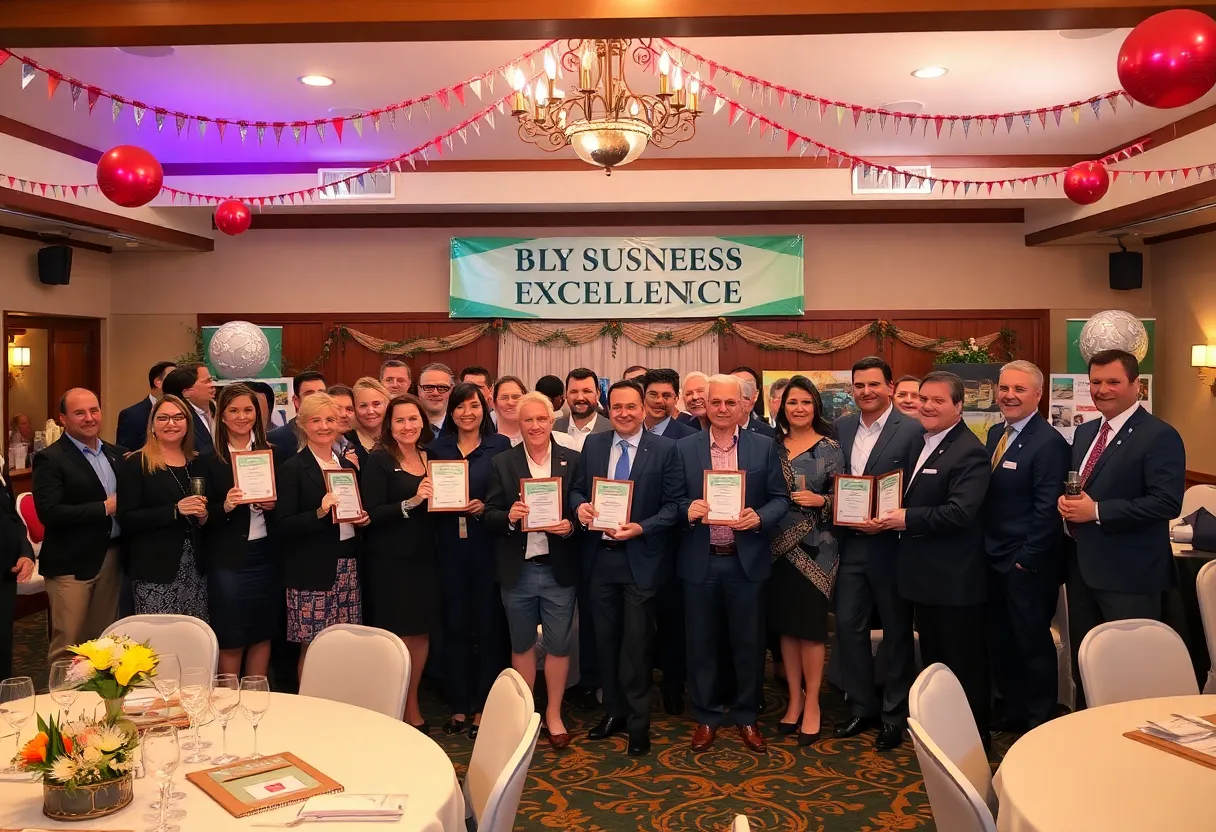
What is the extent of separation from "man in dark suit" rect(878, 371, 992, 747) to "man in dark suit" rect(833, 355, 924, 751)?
0.11 meters

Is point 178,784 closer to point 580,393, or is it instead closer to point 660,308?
point 580,393

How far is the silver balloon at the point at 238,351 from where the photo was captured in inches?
345

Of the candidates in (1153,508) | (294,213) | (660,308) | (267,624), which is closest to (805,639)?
(1153,508)

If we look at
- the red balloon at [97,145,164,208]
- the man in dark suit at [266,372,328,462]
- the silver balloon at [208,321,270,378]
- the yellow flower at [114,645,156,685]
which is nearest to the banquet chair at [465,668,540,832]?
the yellow flower at [114,645,156,685]

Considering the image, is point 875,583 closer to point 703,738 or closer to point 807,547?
point 807,547

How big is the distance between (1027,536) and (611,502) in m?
1.94


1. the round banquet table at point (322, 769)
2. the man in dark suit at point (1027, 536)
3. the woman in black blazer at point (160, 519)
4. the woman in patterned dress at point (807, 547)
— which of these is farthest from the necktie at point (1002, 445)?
the woman in black blazer at point (160, 519)

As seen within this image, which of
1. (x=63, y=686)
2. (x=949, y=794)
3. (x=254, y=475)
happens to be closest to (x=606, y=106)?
(x=254, y=475)

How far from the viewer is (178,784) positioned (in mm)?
2459

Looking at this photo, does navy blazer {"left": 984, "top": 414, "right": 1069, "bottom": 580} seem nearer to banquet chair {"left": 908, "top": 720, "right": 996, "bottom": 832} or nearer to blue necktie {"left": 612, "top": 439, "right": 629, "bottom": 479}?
blue necktie {"left": 612, "top": 439, "right": 629, "bottom": 479}

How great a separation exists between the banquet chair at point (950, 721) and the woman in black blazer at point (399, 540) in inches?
102

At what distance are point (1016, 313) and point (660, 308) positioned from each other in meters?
3.64

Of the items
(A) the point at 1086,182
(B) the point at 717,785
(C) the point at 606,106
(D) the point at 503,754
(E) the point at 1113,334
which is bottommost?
(B) the point at 717,785

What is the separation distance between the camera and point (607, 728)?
4938 mm
